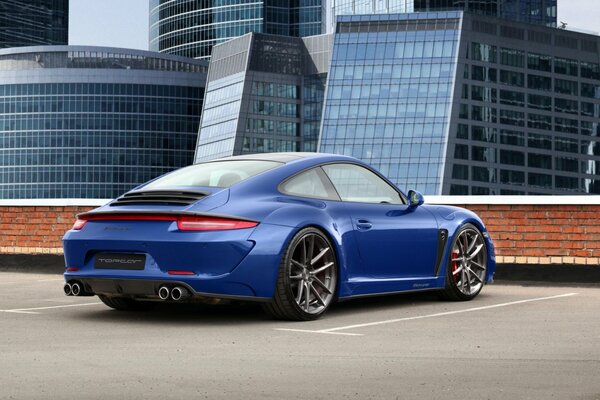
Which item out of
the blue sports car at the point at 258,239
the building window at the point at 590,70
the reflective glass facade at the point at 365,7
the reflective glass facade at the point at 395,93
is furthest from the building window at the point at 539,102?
the blue sports car at the point at 258,239

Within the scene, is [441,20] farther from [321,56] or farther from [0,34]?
[0,34]

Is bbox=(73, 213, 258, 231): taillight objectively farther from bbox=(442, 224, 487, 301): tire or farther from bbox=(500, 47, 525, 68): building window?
bbox=(500, 47, 525, 68): building window

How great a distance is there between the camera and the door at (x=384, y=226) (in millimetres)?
9367

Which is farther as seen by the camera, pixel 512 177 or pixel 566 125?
pixel 566 125

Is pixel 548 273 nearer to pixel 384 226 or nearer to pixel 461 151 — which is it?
pixel 384 226

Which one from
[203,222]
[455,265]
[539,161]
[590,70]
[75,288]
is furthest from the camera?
[590,70]

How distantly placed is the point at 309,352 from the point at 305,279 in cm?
179

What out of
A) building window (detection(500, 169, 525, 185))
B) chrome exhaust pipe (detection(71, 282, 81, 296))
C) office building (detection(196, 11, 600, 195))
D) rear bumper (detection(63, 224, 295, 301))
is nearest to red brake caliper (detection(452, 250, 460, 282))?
rear bumper (detection(63, 224, 295, 301))

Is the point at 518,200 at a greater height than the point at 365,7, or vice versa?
the point at 365,7

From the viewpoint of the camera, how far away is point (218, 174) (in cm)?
926

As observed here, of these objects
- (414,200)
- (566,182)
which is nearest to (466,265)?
(414,200)

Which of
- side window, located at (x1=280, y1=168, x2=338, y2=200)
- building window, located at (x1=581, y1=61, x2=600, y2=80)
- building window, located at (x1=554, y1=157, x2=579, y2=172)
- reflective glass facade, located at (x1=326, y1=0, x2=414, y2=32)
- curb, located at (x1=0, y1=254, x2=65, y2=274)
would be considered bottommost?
curb, located at (x1=0, y1=254, x2=65, y2=274)

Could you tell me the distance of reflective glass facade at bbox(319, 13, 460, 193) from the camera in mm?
107625

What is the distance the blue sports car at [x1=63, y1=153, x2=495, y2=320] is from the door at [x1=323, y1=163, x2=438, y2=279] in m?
0.01
